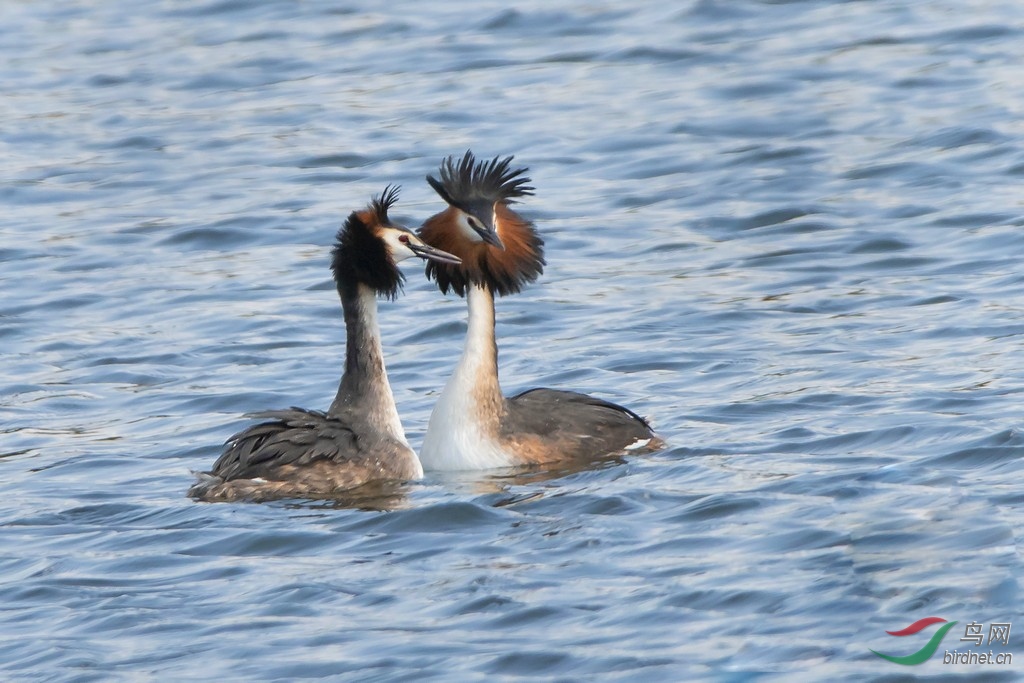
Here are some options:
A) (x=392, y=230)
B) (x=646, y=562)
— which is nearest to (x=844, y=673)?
(x=646, y=562)

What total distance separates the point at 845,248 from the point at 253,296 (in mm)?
4490

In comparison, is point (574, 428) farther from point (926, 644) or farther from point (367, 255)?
point (926, 644)

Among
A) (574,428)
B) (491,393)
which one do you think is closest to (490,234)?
(491,393)

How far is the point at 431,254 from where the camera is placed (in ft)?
33.9

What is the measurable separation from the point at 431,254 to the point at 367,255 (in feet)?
1.15

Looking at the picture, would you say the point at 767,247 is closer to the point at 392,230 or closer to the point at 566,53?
the point at 392,230

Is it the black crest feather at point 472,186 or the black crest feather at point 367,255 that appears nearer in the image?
the black crest feather at point 367,255

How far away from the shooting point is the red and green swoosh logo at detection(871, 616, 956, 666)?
7.02 m

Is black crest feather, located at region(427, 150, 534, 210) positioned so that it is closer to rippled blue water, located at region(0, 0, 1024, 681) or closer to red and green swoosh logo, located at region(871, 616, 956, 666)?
rippled blue water, located at region(0, 0, 1024, 681)

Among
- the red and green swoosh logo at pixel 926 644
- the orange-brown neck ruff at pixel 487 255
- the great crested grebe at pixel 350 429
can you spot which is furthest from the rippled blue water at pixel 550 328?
the orange-brown neck ruff at pixel 487 255
